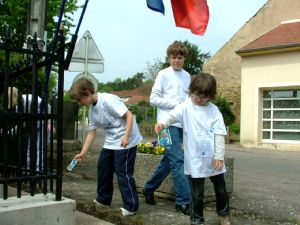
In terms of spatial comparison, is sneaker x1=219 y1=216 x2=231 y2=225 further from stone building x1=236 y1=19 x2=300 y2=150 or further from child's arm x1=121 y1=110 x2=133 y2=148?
stone building x1=236 y1=19 x2=300 y2=150

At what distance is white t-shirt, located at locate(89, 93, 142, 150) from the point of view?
17.5 ft

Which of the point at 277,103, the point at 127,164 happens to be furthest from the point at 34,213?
the point at 277,103

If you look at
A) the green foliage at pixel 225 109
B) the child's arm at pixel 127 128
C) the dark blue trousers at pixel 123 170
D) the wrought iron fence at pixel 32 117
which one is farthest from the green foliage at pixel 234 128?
the wrought iron fence at pixel 32 117

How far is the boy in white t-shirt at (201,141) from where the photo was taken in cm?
470

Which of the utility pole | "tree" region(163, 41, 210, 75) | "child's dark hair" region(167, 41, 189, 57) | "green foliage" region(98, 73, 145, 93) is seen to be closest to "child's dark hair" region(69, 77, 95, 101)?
"child's dark hair" region(167, 41, 189, 57)

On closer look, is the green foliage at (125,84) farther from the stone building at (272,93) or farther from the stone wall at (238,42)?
the stone building at (272,93)

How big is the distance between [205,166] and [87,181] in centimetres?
368

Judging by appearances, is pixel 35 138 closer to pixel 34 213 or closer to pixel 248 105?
pixel 34 213

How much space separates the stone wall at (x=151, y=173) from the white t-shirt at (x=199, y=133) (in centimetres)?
143

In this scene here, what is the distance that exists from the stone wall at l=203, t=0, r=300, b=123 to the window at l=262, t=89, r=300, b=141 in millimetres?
5964

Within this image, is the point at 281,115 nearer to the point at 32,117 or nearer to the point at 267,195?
the point at 267,195

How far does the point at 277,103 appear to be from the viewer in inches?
854

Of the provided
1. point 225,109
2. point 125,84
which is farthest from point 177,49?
point 125,84

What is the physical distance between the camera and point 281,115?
853 inches
